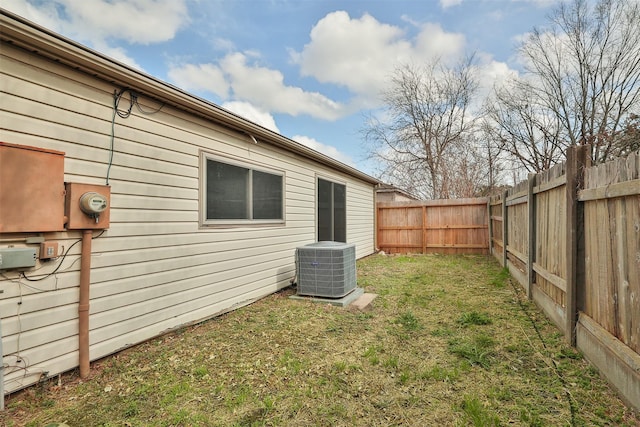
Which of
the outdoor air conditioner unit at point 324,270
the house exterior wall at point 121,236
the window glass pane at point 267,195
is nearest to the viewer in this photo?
the house exterior wall at point 121,236

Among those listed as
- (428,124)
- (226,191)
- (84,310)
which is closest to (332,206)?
(226,191)

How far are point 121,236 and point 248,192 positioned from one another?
1956 mm

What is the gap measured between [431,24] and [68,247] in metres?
12.5

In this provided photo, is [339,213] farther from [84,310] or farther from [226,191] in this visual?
[84,310]

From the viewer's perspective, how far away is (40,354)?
2373 millimetres

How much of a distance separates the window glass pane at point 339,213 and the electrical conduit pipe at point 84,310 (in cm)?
557

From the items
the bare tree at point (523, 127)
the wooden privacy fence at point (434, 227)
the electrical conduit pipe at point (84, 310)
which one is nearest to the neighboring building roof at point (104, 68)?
the electrical conduit pipe at point (84, 310)

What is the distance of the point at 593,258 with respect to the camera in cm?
254

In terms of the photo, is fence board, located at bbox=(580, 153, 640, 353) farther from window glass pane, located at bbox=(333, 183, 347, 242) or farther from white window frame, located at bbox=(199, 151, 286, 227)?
window glass pane, located at bbox=(333, 183, 347, 242)

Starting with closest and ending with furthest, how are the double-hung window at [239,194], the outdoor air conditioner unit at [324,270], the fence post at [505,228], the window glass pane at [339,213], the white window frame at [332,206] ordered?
the double-hung window at [239,194] → the outdoor air conditioner unit at [324,270] → the fence post at [505,228] → the white window frame at [332,206] → the window glass pane at [339,213]

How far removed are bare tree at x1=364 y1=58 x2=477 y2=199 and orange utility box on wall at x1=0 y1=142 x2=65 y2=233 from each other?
1691 centimetres

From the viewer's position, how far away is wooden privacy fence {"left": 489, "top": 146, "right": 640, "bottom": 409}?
1.97 m

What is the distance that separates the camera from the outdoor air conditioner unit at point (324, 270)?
4.64 metres

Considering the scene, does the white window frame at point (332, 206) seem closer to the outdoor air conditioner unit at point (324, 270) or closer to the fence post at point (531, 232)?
the outdoor air conditioner unit at point (324, 270)
